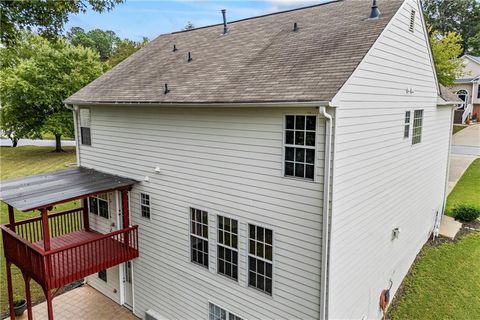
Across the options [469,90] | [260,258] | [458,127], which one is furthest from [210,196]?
[469,90]

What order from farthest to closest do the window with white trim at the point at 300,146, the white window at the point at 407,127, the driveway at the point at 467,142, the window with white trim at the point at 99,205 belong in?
1. the driveway at the point at 467,142
2. the window with white trim at the point at 99,205
3. the white window at the point at 407,127
4. the window with white trim at the point at 300,146

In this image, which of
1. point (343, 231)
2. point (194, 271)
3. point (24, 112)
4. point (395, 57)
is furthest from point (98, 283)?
point (24, 112)

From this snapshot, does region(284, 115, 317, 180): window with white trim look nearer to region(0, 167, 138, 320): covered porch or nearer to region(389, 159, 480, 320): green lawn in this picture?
region(0, 167, 138, 320): covered porch

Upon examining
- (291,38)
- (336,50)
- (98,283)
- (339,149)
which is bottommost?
(98,283)

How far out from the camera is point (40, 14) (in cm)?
870

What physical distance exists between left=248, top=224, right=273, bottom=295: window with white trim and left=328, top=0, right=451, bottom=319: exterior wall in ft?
4.44

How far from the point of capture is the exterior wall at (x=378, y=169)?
262 inches

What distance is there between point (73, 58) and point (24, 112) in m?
5.87

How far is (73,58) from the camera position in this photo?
29.0 meters

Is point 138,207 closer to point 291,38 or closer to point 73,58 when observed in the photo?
point 291,38

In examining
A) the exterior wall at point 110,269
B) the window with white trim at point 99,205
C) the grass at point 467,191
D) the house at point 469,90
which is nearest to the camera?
the exterior wall at point 110,269

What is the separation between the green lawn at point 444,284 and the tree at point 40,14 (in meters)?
11.7

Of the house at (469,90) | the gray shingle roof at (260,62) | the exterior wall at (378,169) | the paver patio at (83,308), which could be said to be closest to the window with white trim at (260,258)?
the exterior wall at (378,169)

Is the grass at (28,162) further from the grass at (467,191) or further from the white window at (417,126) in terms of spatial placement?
the grass at (467,191)
